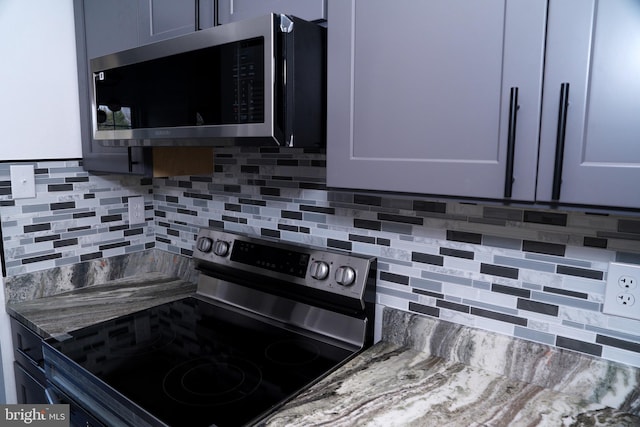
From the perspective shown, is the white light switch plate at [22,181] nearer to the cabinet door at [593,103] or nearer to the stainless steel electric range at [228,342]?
the stainless steel electric range at [228,342]

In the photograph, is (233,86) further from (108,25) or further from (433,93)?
(108,25)

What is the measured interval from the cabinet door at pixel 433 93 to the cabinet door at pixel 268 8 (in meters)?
0.05

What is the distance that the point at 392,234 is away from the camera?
1.29 m

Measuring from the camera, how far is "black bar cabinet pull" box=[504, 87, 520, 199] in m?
0.77

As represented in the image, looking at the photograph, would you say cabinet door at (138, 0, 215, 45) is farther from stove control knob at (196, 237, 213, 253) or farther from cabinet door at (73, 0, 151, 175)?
stove control knob at (196, 237, 213, 253)

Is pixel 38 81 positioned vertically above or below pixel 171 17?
below

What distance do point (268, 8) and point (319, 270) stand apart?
74cm

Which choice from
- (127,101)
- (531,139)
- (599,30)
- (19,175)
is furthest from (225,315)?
(599,30)

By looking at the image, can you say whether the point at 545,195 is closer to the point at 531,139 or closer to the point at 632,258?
the point at 531,139

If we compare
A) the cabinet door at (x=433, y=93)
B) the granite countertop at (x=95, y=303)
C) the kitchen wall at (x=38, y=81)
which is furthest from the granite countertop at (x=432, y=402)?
the kitchen wall at (x=38, y=81)

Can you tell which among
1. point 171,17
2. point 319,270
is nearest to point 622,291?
point 319,270

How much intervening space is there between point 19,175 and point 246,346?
1.06m

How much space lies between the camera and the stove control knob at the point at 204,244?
1674 mm
